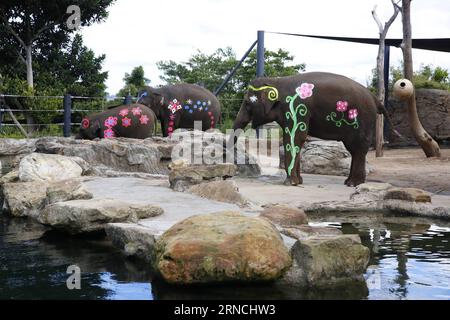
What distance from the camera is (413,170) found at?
9555 millimetres

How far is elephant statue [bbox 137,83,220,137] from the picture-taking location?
10570 millimetres

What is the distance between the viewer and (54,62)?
54.6 feet

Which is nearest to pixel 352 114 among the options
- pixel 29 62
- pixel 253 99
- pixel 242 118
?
pixel 253 99

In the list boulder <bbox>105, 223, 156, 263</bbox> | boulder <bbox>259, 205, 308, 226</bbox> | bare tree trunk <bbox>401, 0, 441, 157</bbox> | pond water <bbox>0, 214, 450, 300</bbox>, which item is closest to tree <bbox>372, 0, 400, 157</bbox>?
bare tree trunk <bbox>401, 0, 441, 157</bbox>

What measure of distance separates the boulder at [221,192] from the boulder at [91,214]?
0.80 meters

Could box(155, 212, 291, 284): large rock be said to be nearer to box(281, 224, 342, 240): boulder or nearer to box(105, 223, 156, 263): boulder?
box(105, 223, 156, 263): boulder

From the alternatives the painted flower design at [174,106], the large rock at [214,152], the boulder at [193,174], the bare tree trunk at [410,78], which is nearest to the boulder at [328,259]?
the boulder at [193,174]

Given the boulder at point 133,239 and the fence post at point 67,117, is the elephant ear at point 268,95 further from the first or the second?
the fence post at point 67,117

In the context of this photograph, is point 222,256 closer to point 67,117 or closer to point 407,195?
point 407,195

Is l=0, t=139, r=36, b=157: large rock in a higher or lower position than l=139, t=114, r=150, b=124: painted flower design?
lower

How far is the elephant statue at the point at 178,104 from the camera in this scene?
10570mm

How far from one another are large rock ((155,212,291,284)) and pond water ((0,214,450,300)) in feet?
0.27
